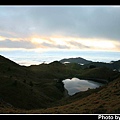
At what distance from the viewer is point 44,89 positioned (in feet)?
287

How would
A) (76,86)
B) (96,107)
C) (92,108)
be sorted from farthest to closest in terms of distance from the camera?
(76,86)
(96,107)
(92,108)

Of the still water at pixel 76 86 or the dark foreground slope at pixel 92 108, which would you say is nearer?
the dark foreground slope at pixel 92 108

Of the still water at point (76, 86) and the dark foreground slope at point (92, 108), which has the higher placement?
the still water at point (76, 86)

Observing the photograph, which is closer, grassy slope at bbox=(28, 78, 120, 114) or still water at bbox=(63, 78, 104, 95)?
grassy slope at bbox=(28, 78, 120, 114)

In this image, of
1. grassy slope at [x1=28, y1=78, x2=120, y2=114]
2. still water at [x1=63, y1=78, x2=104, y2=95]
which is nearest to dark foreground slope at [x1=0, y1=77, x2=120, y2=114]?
grassy slope at [x1=28, y1=78, x2=120, y2=114]

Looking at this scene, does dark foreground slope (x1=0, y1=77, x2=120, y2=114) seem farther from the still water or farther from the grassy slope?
the still water

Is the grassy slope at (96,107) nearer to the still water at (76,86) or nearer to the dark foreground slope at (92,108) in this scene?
the dark foreground slope at (92,108)

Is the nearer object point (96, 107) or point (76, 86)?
point (96, 107)

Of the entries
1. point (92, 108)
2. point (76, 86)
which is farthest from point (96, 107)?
point (76, 86)

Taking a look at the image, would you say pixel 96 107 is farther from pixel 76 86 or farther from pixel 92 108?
pixel 76 86

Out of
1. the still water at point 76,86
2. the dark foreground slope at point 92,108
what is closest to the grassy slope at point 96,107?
the dark foreground slope at point 92,108
